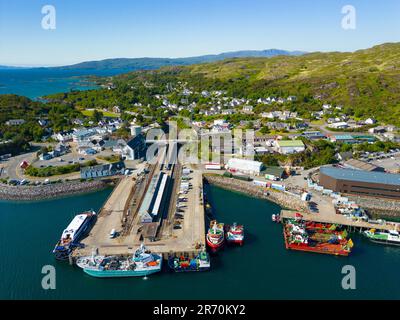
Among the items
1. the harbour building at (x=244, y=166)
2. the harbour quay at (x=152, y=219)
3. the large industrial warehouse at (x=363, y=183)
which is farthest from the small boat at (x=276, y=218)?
the harbour building at (x=244, y=166)

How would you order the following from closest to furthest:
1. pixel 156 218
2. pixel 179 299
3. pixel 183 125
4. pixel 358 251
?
1. pixel 179 299
2. pixel 358 251
3. pixel 156 218
4. pixel 183 125

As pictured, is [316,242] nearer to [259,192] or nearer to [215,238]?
[215,238]

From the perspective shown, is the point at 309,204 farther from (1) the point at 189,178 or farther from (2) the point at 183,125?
(2) the point at 183,125

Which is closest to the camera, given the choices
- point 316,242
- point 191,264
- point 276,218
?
point 191,264

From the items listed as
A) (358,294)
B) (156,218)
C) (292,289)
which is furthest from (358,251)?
(156,218)

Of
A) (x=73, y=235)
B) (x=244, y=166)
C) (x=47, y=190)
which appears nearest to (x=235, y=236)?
(x=73, y=235)

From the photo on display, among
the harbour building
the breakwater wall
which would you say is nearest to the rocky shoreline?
the breakwater wall
